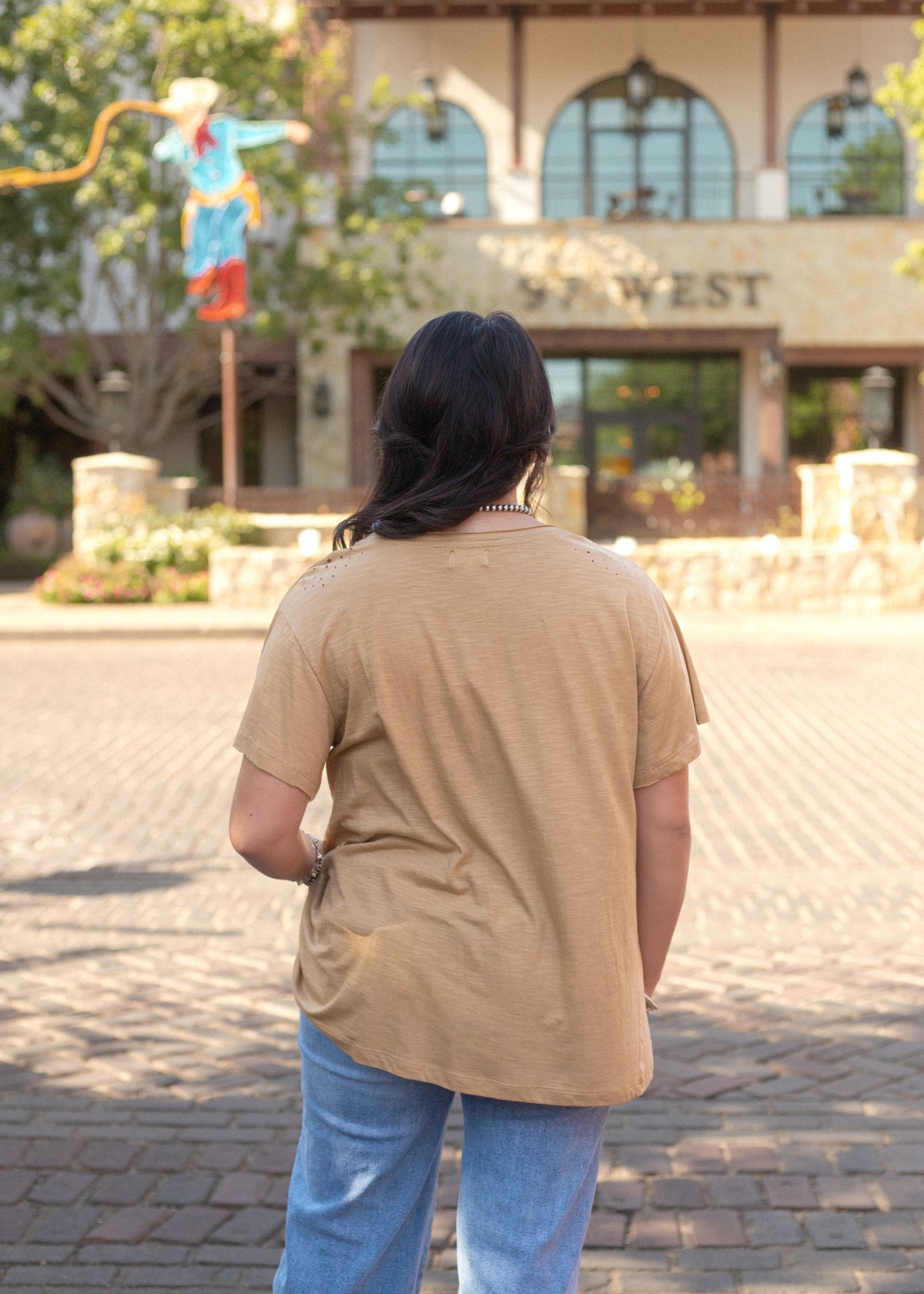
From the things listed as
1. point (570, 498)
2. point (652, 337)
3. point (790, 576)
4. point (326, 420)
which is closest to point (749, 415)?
point (652, 337)

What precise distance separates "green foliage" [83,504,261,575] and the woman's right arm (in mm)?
17891

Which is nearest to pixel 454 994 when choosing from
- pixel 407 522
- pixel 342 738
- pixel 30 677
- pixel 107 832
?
pixel 342 738

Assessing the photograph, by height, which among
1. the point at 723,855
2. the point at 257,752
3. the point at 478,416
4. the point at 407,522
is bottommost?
the point at 723,855

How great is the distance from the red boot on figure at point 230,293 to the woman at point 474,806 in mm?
18828

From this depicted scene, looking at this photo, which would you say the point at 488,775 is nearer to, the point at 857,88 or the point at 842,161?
the point at 857,88

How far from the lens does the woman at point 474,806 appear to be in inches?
72.1

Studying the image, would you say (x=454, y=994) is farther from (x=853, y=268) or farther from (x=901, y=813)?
(x=853, y=268)

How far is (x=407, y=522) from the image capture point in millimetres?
1879

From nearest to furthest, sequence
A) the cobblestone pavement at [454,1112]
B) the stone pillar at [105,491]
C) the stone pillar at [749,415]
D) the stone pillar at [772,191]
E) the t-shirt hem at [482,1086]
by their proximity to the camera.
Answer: the t-shirt hem at [482,1086]
the cobblestone pavement at [454,1112]
the stone pillar at [105,491]
the stone pillar at [772,191]
the stone pillar at [749,415]

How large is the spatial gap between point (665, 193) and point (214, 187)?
980 centimetres

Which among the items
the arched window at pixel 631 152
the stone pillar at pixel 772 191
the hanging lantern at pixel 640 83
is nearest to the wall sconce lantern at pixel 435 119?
the arched window at pixel 631 152

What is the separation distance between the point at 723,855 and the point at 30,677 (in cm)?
790

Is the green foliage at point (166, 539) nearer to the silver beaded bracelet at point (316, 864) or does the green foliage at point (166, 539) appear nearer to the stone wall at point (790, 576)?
the stone wall at point (790, 576)

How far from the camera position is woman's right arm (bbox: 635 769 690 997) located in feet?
6.37
